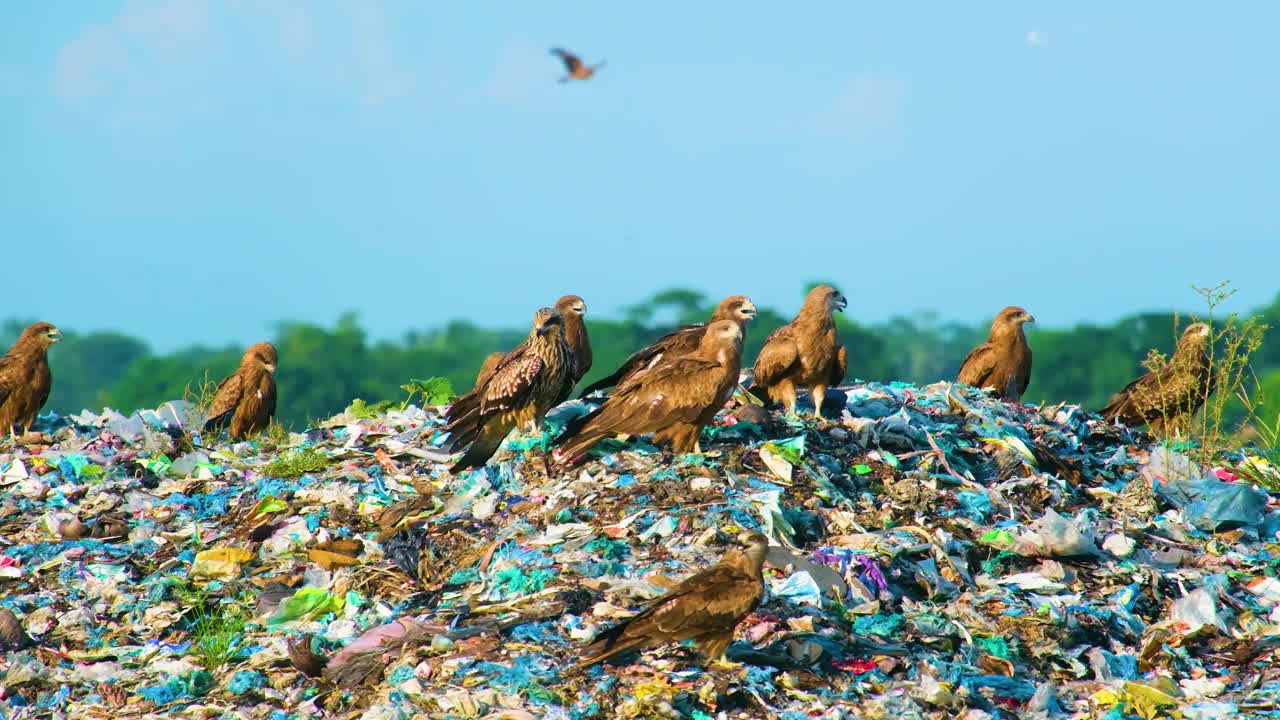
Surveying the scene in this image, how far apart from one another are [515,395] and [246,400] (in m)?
4.18

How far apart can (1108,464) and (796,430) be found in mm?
2550

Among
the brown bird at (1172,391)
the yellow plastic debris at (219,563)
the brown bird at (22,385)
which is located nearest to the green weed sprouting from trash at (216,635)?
the yellow plastic debris at (219,563)

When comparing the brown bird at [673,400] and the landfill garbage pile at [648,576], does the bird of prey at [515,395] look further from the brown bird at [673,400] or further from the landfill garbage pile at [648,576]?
the brown bird at [673,400]

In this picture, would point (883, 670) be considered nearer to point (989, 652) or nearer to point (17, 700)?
point (989, 652)

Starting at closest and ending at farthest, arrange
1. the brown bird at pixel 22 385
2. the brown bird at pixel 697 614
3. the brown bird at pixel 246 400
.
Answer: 1. the brown bird at pixel 697 614
2. the brown bird at pixel 246 400
3. the brown bird at pixel 22 385

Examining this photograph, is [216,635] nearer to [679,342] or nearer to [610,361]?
[679,342]

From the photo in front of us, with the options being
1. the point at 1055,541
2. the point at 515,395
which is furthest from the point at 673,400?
the point at 1055,541

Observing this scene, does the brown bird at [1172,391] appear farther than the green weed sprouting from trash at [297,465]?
Yes

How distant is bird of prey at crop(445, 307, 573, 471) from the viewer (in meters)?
9.87

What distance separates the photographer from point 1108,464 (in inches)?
433

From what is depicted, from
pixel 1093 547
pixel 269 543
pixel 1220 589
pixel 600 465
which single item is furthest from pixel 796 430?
pixel 269 543

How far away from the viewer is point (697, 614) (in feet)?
21.9

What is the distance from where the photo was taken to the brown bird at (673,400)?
30.3 feet

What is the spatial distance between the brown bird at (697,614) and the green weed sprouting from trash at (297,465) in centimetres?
441
